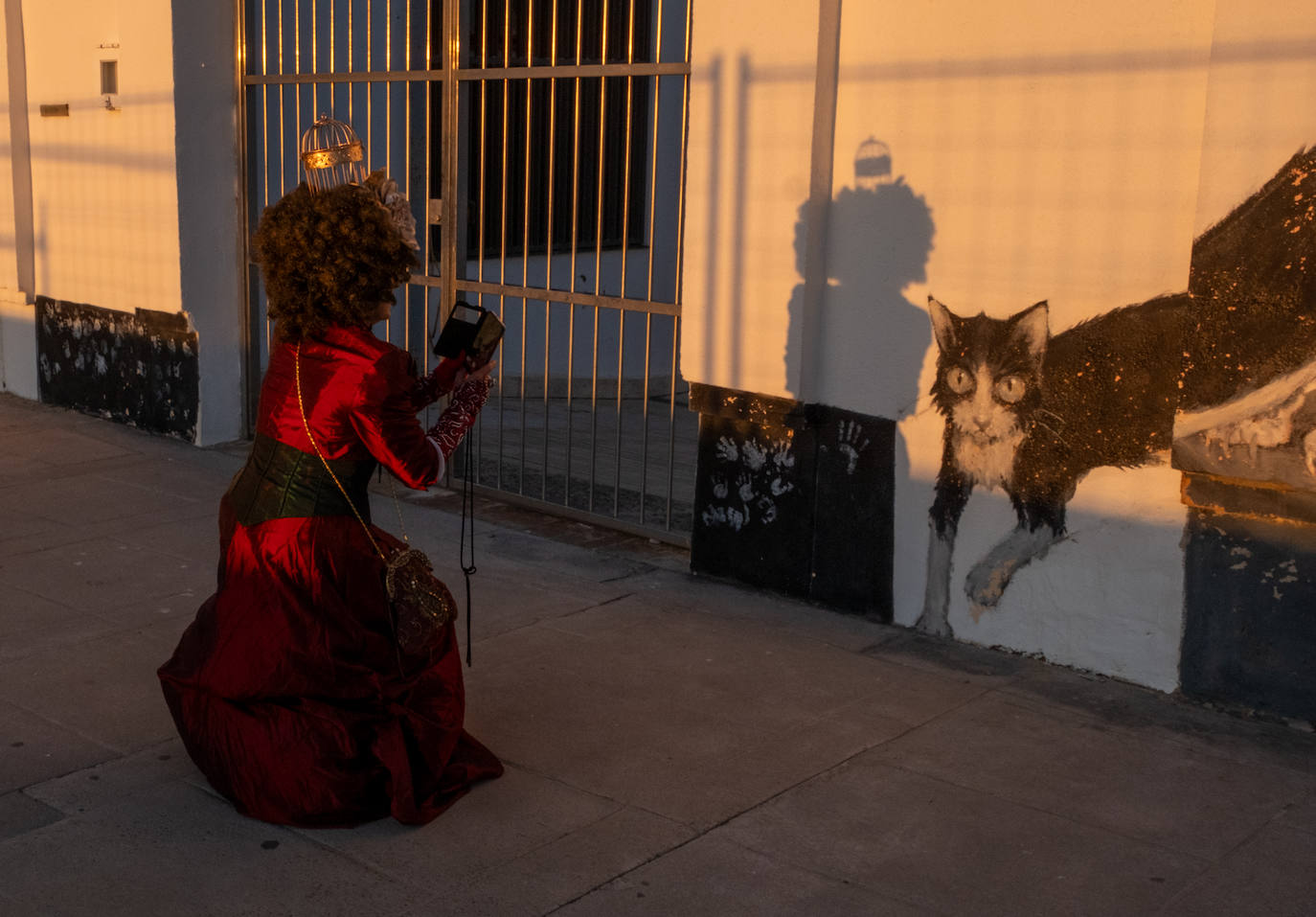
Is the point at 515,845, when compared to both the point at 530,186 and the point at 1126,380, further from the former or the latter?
the point at 530,186

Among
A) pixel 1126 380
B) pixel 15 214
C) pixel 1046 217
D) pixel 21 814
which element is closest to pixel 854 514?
pixel 1126 380

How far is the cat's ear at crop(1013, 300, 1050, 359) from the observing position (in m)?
4.89

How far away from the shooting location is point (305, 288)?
12.3 ft

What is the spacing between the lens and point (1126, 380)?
4.70m

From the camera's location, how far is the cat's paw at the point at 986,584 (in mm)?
5098

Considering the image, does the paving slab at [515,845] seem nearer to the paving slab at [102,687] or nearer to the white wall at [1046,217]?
the paving slab at [102,687]

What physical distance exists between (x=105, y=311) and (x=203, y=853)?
19.8ft

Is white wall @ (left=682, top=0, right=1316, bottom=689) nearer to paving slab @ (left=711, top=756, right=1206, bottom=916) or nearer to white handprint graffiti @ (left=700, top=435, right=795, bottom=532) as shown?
white handprint graffiti @ (left=700, top=435, right=795, bottom=532)

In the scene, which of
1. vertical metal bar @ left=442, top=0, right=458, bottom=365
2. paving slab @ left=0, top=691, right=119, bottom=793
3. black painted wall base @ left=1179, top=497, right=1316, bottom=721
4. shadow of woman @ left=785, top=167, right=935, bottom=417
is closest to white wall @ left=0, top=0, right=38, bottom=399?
vertical metal bar @ left=442, top=0, right=458, bottom=365

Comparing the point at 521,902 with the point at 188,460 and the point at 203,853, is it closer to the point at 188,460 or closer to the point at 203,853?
the point at 203,853

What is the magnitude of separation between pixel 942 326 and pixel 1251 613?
4.61 feet

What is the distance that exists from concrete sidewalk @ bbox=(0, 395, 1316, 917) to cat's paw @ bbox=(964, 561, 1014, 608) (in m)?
0.19

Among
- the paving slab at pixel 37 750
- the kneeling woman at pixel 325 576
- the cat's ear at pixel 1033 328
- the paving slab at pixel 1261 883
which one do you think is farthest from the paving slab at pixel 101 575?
the paving slab at pixel 1261 883

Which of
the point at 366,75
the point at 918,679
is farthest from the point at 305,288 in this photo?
the point at 366,75
